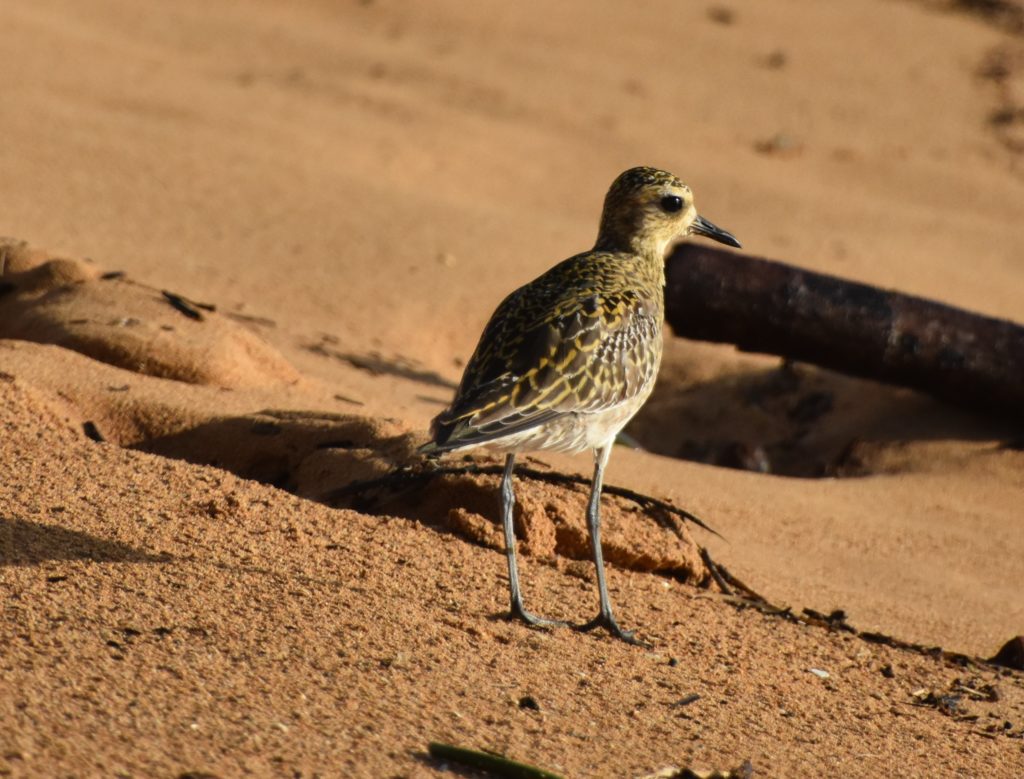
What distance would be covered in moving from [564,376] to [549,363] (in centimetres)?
7

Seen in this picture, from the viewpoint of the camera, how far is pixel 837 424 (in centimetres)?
867

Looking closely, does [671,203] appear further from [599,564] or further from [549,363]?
[599,564]

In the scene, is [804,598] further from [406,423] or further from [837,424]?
[837,424]

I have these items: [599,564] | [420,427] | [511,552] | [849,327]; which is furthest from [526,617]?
[849,327]

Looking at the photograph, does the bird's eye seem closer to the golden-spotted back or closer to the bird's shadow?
the golden-spotted back

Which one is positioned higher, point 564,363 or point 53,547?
point 564,363

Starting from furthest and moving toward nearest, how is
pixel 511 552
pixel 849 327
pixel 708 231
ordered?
pixel 849 327 < pixel 708 231 < pixel 511 552

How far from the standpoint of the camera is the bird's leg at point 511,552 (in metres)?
4.96

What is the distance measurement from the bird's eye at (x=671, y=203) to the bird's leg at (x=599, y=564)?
1.23m

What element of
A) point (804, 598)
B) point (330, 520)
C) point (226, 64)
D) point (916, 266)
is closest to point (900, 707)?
point (804, 598)

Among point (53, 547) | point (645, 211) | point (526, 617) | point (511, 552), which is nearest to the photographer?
point (53, 547)

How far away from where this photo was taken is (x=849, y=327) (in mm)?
8078

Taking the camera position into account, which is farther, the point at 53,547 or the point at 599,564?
the point at 599,564

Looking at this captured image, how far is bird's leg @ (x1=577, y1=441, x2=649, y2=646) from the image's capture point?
16.4ft
